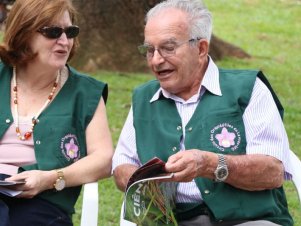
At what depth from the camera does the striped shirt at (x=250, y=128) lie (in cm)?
420

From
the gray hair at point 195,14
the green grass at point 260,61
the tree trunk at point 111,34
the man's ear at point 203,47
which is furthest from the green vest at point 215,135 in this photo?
the tree trunk at point 111,34

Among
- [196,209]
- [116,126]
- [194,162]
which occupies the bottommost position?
[116,126]

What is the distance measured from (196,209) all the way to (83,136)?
29.6 inches

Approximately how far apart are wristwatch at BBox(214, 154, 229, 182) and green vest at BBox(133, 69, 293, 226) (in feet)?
0.52

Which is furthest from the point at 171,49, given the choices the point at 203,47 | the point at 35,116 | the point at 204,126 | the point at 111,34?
the point at 111,34

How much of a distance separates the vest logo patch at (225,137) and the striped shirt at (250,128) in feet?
0.19

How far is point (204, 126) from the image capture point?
428 cm

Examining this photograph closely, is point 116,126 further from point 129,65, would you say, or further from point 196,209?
point 196,209

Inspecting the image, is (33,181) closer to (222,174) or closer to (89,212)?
(89,212)

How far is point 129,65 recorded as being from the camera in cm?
1113

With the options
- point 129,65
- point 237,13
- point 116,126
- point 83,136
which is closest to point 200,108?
point 83,136

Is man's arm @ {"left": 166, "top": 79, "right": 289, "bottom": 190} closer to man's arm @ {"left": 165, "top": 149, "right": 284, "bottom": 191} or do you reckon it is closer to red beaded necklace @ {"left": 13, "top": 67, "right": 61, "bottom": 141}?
man's arm @ {"left": 165, "top": 149, "right": 284, "bottom": 191}

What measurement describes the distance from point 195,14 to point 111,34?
266 inches

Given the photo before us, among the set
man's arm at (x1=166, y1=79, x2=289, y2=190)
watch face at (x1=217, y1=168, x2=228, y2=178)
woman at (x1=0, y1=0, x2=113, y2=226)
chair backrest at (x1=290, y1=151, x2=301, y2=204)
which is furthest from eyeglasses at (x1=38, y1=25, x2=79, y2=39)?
chair backrest at (x1=290, y1=151, x2=301, y2=204)
